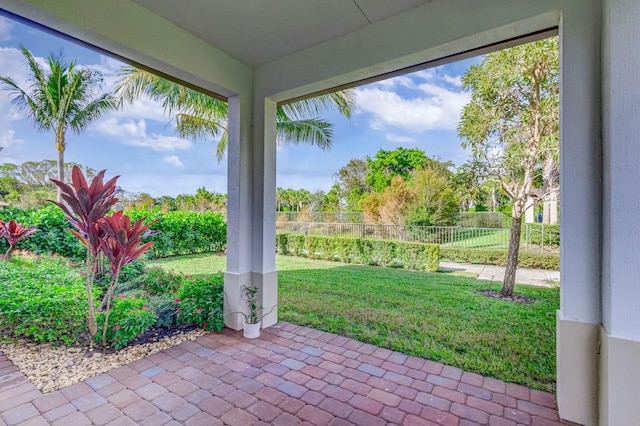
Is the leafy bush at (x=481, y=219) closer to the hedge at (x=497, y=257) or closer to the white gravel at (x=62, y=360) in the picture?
the hedge at (x=497, y=257)

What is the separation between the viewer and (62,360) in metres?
2.64

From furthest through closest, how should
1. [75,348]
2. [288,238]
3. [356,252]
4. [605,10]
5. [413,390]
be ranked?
[288,238] → [356,252] → [75,348] → [413,390] → [605,10]

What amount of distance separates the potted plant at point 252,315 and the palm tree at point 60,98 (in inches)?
251

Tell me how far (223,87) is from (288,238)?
7.84 m

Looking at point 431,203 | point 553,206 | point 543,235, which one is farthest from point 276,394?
point 431,203

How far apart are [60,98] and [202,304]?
7705mm

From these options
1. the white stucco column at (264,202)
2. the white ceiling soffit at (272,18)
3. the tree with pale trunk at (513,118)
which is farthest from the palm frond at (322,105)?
the white ceiling soffit at (272,18)

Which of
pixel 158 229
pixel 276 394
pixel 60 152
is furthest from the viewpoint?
pixel 158 229

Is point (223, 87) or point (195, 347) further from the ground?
point (223, 87)

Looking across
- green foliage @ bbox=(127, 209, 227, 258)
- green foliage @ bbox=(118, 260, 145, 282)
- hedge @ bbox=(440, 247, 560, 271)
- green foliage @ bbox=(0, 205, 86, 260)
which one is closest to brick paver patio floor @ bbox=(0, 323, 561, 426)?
green foliage @ bbox=(118, 260, 145, 282)

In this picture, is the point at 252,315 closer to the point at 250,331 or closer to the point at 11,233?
the point at 250,331

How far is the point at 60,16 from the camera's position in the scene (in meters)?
2.07

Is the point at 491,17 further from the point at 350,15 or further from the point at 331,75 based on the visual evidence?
the point at 331,75

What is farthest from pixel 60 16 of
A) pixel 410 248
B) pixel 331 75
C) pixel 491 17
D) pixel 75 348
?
pixel 410 248
